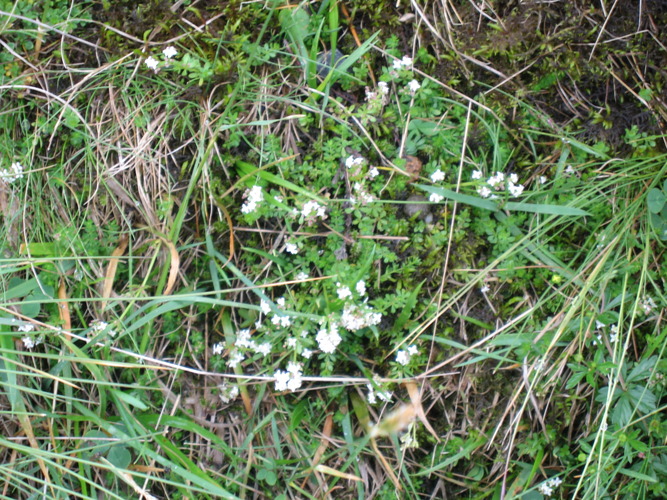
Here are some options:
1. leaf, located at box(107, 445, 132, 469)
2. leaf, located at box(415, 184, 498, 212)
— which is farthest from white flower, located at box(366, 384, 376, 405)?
leaf, located at box(107, 445, 132, 469)

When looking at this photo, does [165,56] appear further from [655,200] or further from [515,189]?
[655,200]

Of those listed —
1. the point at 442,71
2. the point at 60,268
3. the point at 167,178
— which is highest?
the point at 442,71

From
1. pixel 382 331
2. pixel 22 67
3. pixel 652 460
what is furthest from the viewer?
pixel 22 67

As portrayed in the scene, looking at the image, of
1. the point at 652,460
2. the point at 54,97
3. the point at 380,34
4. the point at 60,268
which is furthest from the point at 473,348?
the point at 54,97

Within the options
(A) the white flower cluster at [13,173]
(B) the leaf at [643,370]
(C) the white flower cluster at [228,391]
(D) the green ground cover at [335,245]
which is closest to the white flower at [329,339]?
(D) the green ground cover at [335,245]

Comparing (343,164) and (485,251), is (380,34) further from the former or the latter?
(485,251)

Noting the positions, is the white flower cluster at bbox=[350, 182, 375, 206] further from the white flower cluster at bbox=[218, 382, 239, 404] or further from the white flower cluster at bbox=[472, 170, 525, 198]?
the white flower cluster at bbox=[218, 382, 239, 404]

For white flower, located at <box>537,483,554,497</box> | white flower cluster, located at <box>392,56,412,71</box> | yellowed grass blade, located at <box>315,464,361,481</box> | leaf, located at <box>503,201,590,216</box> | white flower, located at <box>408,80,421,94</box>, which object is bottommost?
white flower, located at <box>537,483,554,497</box>
